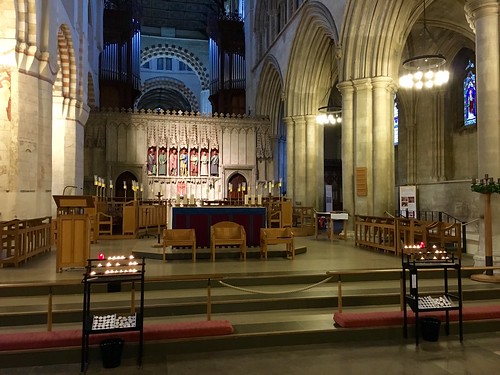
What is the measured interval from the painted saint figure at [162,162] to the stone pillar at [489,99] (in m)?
13.8

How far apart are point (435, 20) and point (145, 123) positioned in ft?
39.6

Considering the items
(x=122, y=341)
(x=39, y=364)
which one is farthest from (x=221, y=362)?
(x=39, y=364)

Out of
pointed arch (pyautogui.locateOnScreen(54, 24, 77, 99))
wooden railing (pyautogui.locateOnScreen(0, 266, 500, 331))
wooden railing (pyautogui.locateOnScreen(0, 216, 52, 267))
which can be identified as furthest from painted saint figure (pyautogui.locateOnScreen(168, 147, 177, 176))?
wooden railing (pyautogui.locateOnScreen(0, 266, 500, 331))

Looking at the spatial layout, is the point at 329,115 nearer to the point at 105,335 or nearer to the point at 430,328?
the point at 430,328

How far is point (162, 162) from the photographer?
735 inches

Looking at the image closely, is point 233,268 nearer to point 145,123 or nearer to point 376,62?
point 376,62

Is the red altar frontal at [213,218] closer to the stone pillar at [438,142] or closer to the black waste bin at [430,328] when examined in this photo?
the black waste bin at [430,328]

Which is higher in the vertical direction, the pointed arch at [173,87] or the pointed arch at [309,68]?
the pointed arch at [173,87]

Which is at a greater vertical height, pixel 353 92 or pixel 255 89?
pixel 255 89

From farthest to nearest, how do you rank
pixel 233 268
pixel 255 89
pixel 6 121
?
pixel 255 89, pixel 6 121, pixel 233 268

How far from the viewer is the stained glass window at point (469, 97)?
16562mm

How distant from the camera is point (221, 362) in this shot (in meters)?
4.23

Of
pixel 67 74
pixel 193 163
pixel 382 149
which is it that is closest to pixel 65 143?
pixel 67 74

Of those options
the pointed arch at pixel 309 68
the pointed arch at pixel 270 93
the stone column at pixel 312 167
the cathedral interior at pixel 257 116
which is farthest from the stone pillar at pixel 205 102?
the stone column at pixel 312 167
